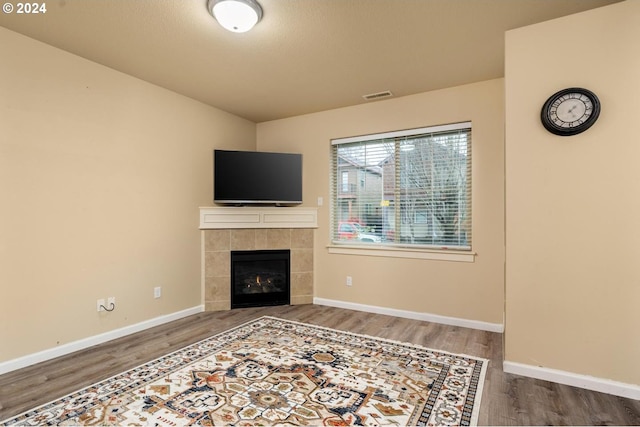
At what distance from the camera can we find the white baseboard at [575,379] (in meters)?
2.11

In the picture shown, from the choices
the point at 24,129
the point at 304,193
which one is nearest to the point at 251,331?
the point at 304,193

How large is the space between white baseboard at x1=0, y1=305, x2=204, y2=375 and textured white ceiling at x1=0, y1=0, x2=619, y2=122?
8.34ft

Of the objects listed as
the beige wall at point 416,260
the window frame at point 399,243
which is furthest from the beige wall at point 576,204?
the window frame at point 399,243

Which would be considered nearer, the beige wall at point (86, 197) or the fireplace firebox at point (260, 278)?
the beige wall at point (86, 197)

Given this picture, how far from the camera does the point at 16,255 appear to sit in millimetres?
2523

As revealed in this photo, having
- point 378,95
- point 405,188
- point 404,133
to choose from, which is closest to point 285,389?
point 405,188

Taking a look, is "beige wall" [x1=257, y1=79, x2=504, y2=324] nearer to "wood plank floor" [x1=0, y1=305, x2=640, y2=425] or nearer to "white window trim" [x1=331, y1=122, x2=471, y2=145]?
"white window trim" [x1=331, y1=122, x2=471, y2=145]

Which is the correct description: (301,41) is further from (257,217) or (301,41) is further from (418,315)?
(418,315)

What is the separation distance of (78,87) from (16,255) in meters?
1.51

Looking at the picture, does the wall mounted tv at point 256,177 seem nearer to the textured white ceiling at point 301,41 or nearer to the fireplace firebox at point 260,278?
the fireplace firebox at point 260,278

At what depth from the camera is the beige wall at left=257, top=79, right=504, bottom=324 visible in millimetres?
3363

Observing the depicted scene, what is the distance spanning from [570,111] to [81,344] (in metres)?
4.35

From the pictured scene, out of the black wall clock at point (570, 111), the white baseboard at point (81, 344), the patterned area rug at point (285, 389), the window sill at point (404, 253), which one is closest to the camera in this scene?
the patterned area rug at point (285, 389)

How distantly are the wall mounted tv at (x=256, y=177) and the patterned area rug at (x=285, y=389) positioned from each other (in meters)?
1.84
